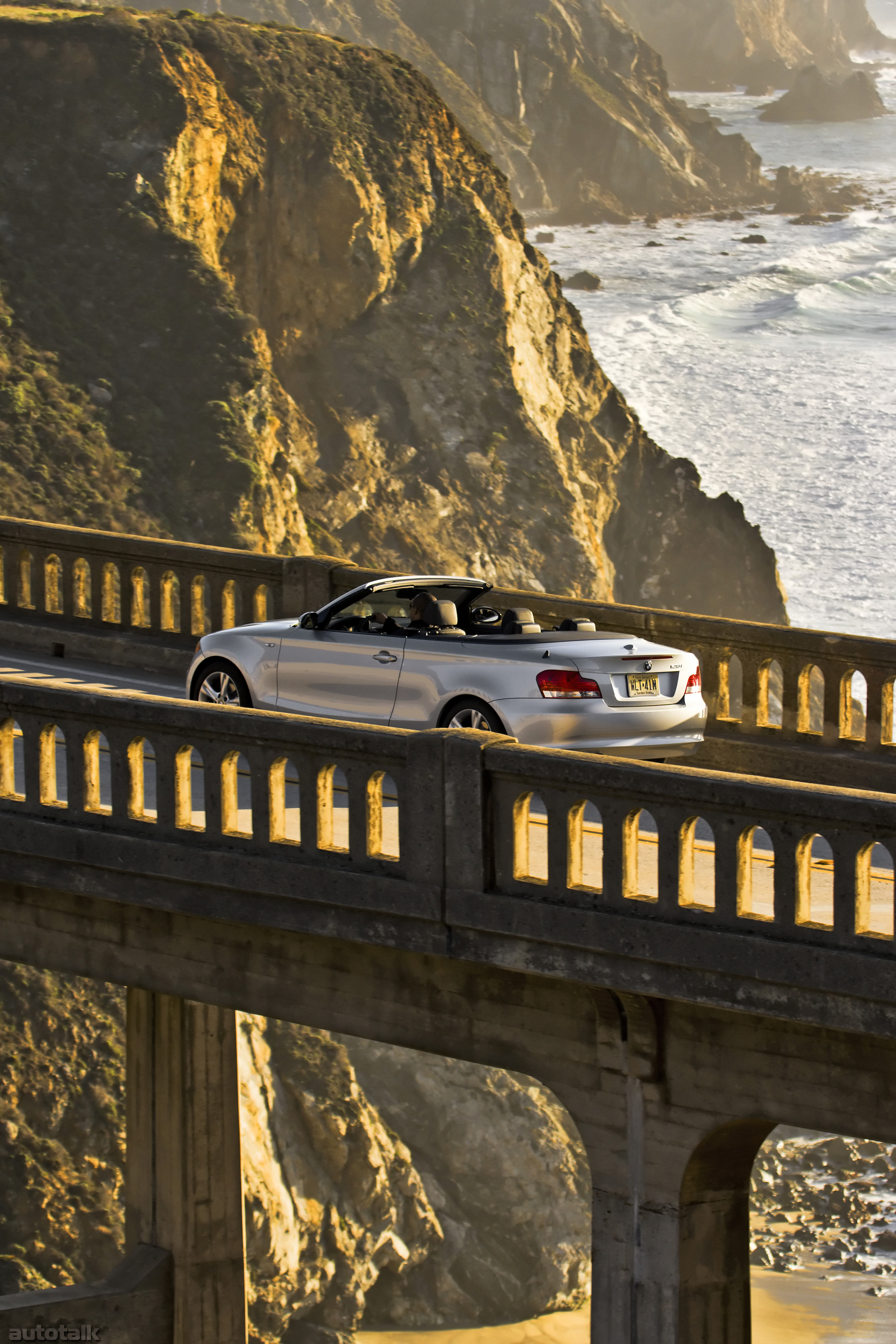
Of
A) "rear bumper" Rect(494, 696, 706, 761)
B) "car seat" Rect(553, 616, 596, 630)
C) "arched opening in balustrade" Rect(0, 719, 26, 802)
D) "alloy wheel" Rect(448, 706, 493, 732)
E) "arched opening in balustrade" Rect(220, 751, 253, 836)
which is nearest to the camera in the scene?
"arched opening in balustrade" Rect(220, 751, 253, 836)

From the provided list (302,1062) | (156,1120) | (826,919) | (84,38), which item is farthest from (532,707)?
(84,38)

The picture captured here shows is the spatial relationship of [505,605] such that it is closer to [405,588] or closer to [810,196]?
[405,588]

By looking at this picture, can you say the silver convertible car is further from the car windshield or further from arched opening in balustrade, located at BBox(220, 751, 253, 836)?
arched opening in balustrade, located at BBox(220, 751, 253, 836)

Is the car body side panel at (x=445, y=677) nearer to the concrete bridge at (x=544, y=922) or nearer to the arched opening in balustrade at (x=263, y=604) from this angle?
the concrete bridge at (x=544, y=922)

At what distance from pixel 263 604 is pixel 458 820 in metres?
8.76

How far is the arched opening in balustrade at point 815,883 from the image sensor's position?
362 inches

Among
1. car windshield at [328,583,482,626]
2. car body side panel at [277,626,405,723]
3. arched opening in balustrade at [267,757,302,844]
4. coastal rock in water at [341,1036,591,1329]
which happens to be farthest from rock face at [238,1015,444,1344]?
arched opening in balustrade at [267,757,302,844]

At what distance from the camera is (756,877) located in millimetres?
11117

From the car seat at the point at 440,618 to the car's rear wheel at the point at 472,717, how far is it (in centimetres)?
79

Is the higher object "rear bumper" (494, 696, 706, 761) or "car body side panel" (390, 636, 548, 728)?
"car body side panel" (390, 636, 548, 728)

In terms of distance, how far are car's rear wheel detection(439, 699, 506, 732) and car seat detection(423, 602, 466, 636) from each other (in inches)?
31.0

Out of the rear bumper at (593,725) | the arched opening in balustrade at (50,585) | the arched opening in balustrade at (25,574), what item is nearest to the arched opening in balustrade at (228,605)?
the arched opening in balustrade at (50,585)

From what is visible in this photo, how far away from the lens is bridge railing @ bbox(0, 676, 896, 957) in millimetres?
9211

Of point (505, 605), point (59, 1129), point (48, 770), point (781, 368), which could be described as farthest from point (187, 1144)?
point (781, 368)
